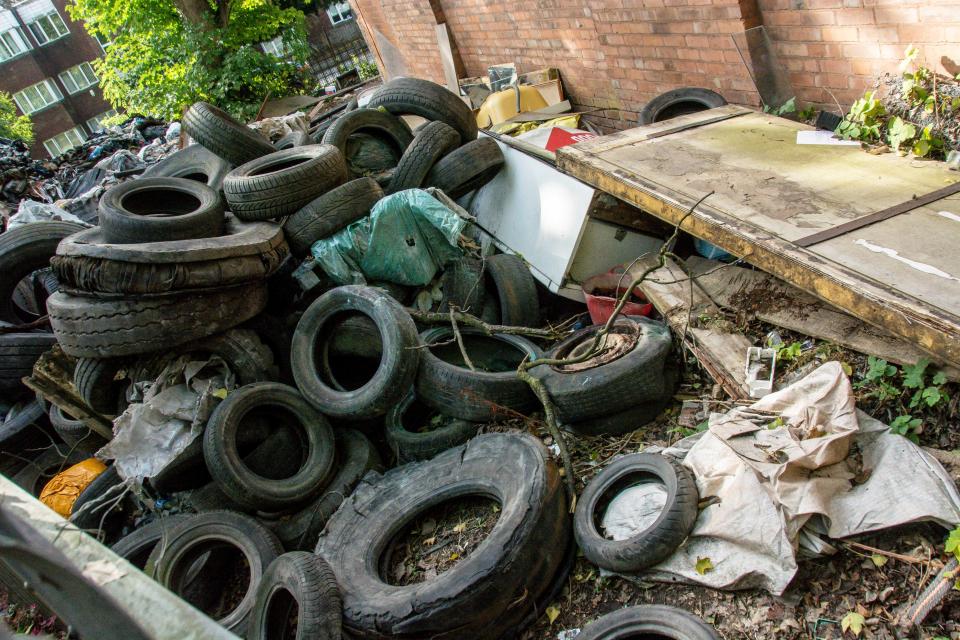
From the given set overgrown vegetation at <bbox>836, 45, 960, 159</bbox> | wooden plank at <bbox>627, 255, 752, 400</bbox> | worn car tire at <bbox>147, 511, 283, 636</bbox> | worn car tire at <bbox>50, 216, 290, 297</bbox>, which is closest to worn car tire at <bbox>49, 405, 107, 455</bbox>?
worn car tire at <bbox>50, 216, 290, 297</bbox>

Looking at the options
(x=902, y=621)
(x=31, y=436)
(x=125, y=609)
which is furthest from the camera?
(x=31, y=436)

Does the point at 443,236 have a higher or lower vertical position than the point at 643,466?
higher

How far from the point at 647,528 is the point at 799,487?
24.1 inches

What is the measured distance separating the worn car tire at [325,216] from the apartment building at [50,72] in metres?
29.7

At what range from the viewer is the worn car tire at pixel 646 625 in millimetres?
2148

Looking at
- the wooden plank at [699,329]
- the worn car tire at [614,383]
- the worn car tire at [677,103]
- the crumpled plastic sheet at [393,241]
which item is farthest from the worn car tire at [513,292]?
the worn car tire at [677,103]

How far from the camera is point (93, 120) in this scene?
3042 cm

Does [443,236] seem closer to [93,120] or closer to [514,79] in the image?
[514,79]

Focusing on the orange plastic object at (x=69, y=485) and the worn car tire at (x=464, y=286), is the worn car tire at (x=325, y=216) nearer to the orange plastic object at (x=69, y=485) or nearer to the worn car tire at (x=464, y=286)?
the worn car tire at (x=464, y=286)

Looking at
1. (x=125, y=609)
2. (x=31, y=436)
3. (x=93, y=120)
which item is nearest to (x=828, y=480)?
(x=125, y=609)

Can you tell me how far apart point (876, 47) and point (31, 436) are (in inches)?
267

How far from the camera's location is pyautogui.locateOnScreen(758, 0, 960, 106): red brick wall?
11.1ft

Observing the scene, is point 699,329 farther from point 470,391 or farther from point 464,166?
point 464,166

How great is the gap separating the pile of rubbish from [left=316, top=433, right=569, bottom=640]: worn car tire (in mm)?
12
